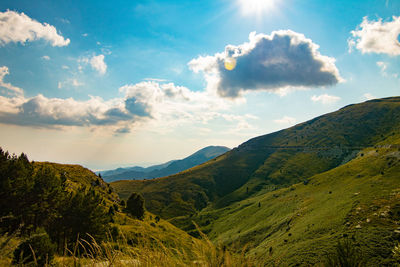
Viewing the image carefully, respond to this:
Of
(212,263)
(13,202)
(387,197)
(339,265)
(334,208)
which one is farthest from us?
(334,208)

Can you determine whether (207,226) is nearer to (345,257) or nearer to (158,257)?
(345,257)

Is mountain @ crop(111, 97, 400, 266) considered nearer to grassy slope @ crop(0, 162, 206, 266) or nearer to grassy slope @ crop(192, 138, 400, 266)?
grassy slope @ crop(192, 138, 400, 266)

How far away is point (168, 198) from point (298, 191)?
10924cm

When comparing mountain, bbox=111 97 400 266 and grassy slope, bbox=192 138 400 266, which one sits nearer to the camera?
mountain, bbox=111 97 400 266

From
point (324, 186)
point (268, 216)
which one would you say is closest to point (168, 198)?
point (268, 216)

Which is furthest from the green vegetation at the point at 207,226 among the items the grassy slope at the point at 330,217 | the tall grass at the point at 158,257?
the grassy slope at the point at 330,217

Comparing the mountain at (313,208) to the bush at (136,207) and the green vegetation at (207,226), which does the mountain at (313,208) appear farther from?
the bush at (136,207)

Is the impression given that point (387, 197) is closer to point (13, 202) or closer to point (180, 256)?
point (180, 256)

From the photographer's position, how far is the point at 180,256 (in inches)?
196

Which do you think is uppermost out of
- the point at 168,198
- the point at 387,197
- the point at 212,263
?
the point at 212,263

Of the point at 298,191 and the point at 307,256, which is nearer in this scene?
the point at 307,256

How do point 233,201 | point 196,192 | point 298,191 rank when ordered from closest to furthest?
point 298,191, point 233,201, point 196,192

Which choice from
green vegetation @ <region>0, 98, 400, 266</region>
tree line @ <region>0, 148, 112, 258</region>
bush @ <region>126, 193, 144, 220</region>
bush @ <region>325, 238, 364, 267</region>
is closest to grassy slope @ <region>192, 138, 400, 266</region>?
green vegetation @ <region>0, 98, 400, 266</region>

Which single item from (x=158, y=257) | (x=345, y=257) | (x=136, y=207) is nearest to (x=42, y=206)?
(x=158, y=257)
